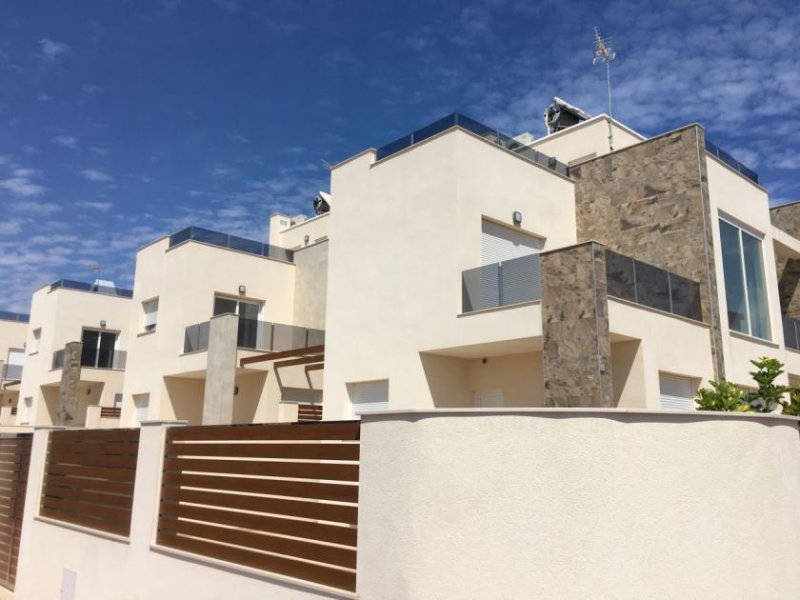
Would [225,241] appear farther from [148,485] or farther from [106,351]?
[148,485]

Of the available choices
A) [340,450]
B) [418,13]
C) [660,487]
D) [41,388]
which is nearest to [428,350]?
[418,13]

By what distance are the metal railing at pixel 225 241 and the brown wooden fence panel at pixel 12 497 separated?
35.1 feet

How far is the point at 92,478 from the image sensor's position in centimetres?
900

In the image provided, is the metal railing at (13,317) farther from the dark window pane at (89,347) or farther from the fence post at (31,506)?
the fence post at (31,506)

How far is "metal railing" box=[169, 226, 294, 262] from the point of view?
21.5m

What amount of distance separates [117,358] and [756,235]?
25.6m

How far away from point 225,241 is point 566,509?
62.9 ft

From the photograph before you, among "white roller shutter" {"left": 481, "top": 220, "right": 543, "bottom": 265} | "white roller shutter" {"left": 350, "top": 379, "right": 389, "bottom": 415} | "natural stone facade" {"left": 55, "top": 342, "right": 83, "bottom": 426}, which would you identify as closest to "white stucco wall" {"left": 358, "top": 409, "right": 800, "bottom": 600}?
"white roller shutter" {"left": 350, "top": 379, "right": 389, "bottom": 415}

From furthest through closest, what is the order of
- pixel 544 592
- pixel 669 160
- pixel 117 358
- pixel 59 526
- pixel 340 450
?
pixel 117 358, pixel 669 160, pixel 59 526, pixel 340 450, pixel 544 592

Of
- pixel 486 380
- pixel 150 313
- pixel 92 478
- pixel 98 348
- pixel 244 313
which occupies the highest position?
pixel 150 313

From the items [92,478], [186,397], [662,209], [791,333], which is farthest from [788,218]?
[92,478]

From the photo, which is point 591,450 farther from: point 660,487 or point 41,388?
point 41,388

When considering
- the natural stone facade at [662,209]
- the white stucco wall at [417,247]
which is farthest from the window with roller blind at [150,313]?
the natural stone facade at [662,209]

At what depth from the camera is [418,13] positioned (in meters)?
13.6
